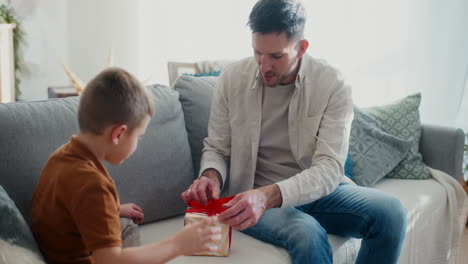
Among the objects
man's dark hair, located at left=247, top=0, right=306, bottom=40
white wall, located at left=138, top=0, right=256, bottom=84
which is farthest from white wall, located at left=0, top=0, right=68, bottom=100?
man's dark hair, located at left=247, top=0, right=306, bottom=40

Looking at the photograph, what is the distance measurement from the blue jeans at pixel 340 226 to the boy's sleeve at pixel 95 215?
600 mm

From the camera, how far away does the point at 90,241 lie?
95 cm

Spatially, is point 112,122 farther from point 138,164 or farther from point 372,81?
point 372,81

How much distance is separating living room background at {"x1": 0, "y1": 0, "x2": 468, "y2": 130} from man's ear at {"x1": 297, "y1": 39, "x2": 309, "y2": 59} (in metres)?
1.49

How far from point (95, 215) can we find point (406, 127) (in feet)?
5.90

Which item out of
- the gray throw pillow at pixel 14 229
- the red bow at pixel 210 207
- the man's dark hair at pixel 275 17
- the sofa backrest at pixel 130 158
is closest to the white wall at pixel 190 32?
the sofa backrest at pixel 130 158

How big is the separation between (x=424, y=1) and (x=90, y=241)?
8.21 feet

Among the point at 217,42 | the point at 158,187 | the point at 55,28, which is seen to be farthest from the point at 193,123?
the point at 55,28

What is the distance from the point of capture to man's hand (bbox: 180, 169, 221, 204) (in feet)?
4.81

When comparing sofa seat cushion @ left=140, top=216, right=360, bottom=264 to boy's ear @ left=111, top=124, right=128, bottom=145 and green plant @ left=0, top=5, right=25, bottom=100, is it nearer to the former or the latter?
boy's ear @ left=111, top=124, right=128, bottom=145

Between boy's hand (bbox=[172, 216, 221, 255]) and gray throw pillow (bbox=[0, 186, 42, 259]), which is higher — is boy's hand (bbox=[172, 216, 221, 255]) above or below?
below

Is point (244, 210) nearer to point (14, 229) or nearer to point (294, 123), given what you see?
point (294, 123)

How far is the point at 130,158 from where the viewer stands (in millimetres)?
1571

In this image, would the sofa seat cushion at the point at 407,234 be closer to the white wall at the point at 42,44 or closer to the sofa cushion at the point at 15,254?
the sofa cushion at the point at 15,254
